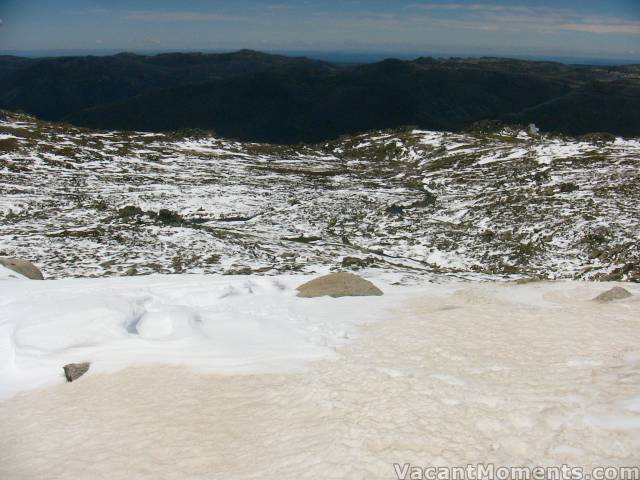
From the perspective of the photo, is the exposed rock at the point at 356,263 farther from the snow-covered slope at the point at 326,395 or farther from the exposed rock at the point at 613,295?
the exposed rock at the point at 613,295

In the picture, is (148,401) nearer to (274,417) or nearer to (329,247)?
(274,417)

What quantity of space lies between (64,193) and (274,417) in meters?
63.1

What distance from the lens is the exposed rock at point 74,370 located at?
45.4 feet

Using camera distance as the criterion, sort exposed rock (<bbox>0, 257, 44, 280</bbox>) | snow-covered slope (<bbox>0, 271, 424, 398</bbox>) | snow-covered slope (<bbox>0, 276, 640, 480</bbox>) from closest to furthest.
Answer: snow-covered slope (<bbox>0, 276, 640, 480</bbox>) → snow-covered slope (<bbox>0, 271, 424, 398</bbox>) → exposed rock (<bbox>0, 257, 44, 280</bbox>)

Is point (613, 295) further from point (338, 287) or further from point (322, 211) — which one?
point (322, 211)

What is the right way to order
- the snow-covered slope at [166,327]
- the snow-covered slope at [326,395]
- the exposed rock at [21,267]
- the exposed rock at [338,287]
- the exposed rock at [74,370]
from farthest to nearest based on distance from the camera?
1. the exposed rock at [21,267]
2. the exposed rock at [338,287]
3. the snow-covered slope at [166,327]
4. the exposed rock at [74,370]
5. the snow-covered slope at [326,395]

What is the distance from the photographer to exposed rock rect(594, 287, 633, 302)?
1948 cm

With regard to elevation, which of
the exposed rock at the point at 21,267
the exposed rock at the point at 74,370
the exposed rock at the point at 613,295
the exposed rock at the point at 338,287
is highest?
the exposed rock at the point at 613,295

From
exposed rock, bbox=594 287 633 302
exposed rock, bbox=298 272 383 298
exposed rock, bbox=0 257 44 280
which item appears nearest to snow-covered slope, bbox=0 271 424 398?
exposed rock, bbox=298 272 383 298

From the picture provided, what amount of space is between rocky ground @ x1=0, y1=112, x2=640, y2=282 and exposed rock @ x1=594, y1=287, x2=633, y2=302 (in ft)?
44.1

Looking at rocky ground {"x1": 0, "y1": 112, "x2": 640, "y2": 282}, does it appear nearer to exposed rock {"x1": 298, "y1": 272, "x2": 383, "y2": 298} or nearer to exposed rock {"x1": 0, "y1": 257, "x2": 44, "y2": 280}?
exposed rock {"x1": 0, "y1": 257, "x2": 44, "y2": 280}

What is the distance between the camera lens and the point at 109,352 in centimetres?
1516

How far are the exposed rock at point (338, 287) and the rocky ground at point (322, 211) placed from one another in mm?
11074

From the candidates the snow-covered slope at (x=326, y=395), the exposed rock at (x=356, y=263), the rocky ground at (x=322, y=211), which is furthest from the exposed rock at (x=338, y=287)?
the exposed rock at (x=356, y=263)
